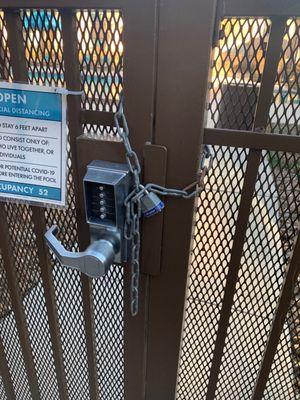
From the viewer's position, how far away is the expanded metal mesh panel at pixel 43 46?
914mm

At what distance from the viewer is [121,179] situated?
2.85ft

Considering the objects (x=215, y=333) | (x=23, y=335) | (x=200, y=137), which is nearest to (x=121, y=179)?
(x=200, y=137)

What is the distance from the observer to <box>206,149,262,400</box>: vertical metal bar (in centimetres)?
89

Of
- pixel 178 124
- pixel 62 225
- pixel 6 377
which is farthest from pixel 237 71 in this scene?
pixel 6 377

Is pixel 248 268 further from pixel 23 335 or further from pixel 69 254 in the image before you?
pixel 23 335

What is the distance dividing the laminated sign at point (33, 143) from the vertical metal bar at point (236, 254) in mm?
497

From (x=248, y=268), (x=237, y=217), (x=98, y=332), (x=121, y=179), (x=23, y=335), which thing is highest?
(x=121, y=179)

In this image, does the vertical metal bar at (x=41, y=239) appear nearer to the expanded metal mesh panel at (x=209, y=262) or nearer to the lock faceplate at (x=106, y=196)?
the lock faceplate at (x=106, y=196)

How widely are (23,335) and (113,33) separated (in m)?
1.20

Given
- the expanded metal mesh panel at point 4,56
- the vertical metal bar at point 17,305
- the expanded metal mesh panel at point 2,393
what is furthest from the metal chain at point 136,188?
the expanded metal mesh panel at point 2,393

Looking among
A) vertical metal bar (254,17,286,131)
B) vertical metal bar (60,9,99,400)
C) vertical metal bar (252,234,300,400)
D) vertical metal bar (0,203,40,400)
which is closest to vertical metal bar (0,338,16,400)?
vertical metal bar (0,203,40,400)

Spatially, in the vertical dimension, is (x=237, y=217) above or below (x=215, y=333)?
above

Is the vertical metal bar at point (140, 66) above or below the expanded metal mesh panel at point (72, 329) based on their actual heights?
above

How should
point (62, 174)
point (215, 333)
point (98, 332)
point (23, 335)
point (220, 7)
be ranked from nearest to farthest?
point (220, 7) < point (62, 174) < point (215, 333) < point (98, 332) < point (23, 335)
